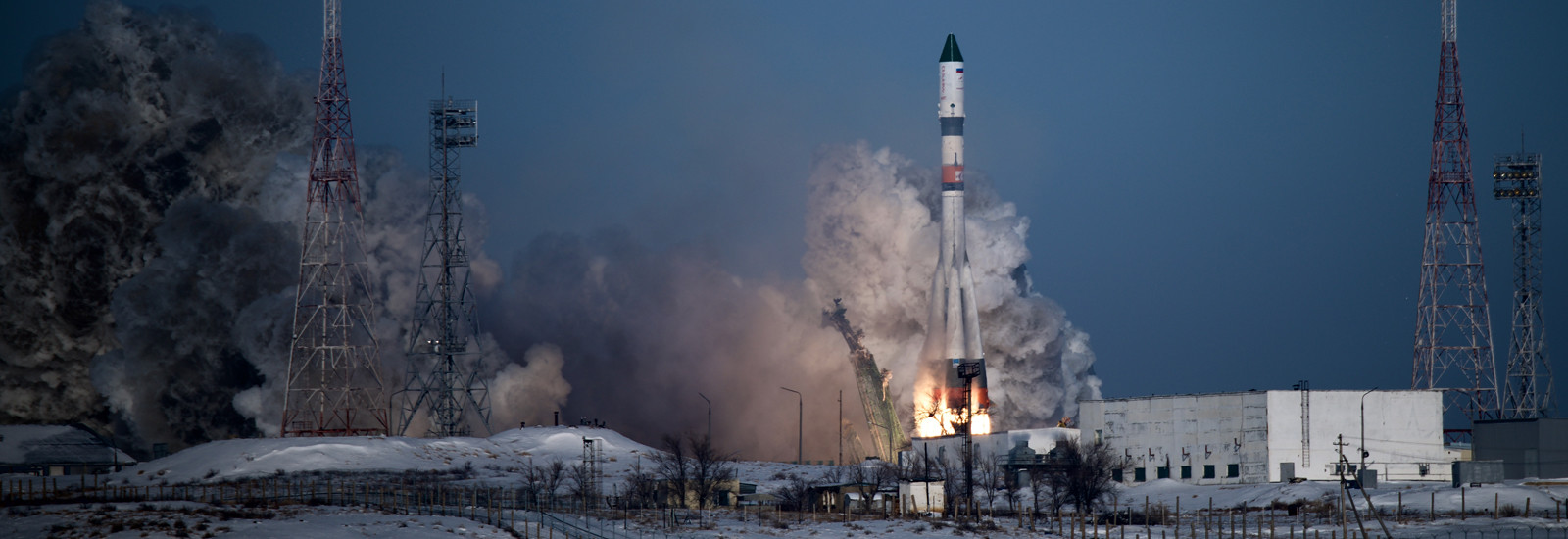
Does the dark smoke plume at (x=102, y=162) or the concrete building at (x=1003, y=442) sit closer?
the concrete building at (x=1003, y=442)

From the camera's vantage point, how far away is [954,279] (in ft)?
406

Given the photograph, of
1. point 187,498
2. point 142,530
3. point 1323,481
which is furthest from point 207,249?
point 1323,481

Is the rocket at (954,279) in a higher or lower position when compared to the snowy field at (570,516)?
higher

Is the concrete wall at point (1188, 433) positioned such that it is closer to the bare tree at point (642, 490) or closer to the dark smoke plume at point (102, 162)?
the bare tree at point (642, 490)

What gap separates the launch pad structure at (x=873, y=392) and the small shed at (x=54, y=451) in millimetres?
48883

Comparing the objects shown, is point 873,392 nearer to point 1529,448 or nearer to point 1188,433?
point 1188,433

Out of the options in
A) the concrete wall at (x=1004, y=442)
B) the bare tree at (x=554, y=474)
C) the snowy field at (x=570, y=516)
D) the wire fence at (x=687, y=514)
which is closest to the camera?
the snowy field at (x=570, y=516)

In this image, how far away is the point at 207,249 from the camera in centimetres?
11575

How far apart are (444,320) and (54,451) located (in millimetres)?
25432

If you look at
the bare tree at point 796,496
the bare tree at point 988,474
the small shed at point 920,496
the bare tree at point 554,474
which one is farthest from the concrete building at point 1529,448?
the bare tree at point 554,474

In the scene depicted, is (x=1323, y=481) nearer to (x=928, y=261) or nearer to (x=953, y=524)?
(x=953, y=524)

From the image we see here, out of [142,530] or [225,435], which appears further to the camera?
[225,435]

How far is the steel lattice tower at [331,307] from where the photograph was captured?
10062 centimetres

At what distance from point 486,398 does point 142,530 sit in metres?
58.7
